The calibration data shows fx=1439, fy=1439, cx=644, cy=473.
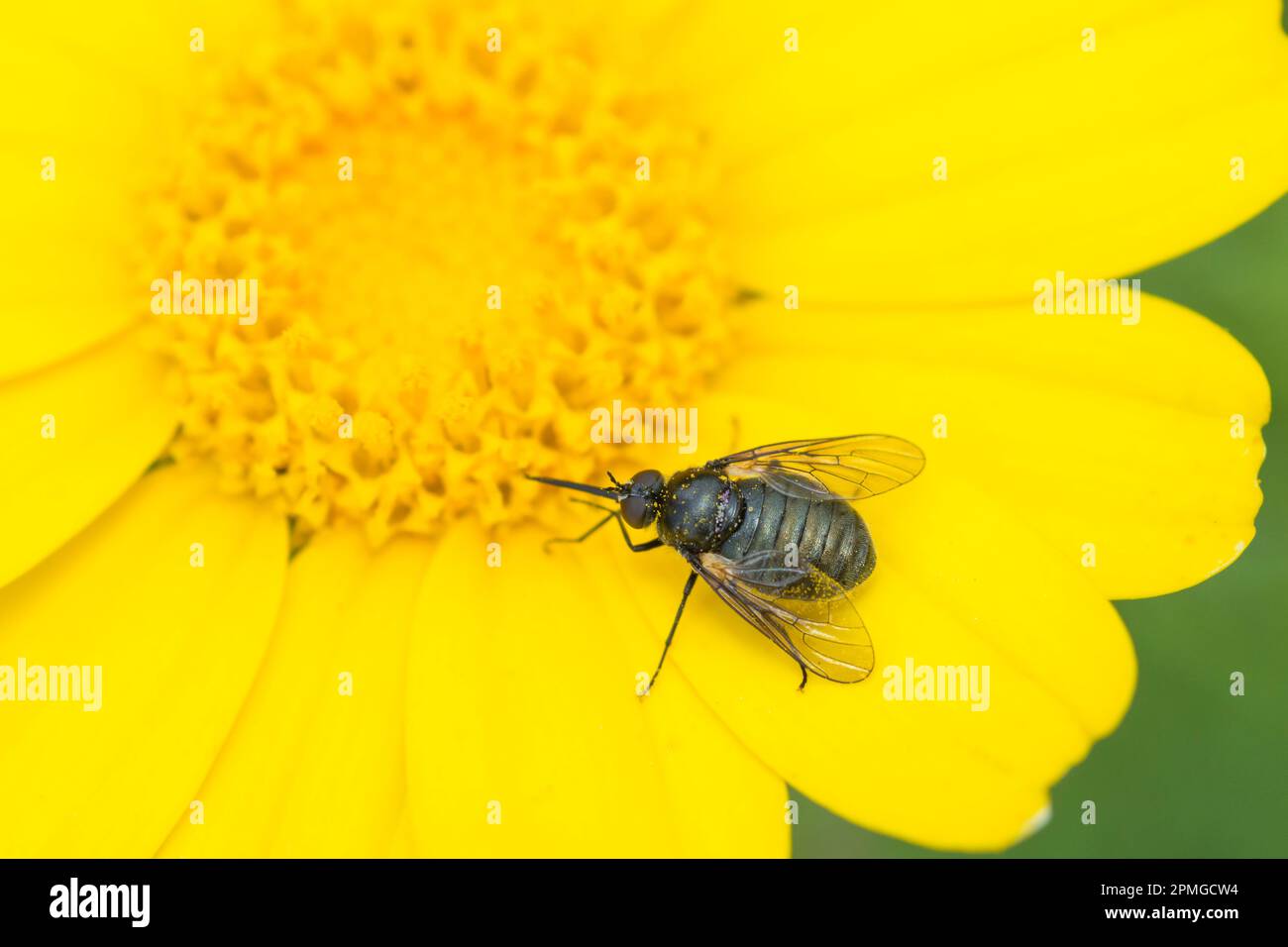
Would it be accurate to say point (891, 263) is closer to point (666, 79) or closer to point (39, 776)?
point (666, 79)

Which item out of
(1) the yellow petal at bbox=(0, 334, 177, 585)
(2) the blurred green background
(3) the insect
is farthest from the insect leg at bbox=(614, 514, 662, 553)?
(1) the yellow petal at bbox=(0, 334, 177, 585)

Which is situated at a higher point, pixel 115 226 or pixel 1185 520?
pixel 115 226

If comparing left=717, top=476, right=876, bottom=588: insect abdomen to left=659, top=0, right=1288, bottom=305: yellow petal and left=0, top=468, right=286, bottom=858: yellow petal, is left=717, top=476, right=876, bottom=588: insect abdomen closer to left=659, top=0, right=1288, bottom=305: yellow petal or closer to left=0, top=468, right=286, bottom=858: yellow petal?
left=659, top=0, right=1288, bottom=305: yellow petal

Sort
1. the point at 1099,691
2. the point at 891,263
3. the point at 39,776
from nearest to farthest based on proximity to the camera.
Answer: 1. the point at 1099,691
2. the point at 39,776
3. the point at 891,263

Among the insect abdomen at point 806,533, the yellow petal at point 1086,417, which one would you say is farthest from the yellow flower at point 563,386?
the insect abdomen at point 806,533

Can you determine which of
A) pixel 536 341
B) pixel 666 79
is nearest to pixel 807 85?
pixel 666 79

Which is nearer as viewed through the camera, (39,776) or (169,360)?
(39,776)

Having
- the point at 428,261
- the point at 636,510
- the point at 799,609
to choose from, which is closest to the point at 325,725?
the point at 636,510

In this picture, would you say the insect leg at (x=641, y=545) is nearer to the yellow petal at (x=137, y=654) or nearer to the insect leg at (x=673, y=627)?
the insect leg at (x=673, y=627)

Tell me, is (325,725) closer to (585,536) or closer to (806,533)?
(585,536)
